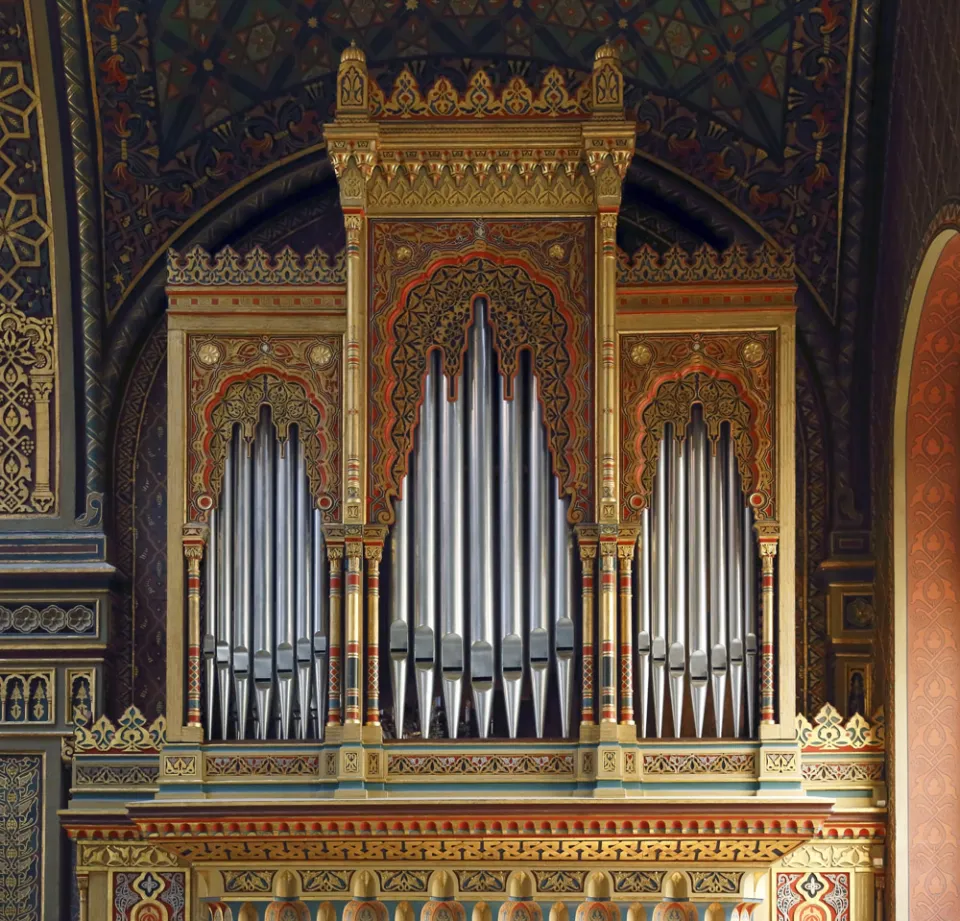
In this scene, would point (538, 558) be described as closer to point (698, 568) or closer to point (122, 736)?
point (698, 568)

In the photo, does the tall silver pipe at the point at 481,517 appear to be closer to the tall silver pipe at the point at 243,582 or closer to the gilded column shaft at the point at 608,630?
the gilded column shaft at the point at 608,630

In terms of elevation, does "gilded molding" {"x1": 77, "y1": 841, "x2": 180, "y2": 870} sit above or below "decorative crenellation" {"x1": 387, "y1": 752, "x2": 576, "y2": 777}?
below

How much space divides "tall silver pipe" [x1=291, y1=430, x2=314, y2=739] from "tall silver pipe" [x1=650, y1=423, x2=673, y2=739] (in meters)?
1.71

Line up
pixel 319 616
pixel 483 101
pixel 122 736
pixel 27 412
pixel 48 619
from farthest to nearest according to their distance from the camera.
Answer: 1. pixel 27 412
2. pixel 48 619
3. pixel 122 736
4. pixel 483 101
5. pixel 319 616

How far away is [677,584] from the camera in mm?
10891

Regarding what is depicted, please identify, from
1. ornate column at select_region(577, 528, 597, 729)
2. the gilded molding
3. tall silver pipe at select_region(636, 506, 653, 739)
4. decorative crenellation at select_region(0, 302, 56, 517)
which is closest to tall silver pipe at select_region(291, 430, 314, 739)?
the gilded molding

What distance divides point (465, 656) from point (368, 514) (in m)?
0.85

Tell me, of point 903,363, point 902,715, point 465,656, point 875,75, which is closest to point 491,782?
point 465,656

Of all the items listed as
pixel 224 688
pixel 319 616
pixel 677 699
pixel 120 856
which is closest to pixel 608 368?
pixel 677 699

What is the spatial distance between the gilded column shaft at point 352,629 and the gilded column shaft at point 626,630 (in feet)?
4.24

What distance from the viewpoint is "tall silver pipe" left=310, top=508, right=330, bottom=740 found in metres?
10.9

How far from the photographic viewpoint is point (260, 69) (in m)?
12.1

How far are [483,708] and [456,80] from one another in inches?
146

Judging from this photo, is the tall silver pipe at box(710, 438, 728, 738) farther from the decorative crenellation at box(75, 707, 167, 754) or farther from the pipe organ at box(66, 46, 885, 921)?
the decorative crenellation at box(75, 707, 167, 754)
